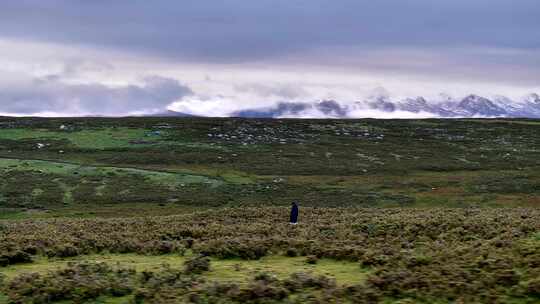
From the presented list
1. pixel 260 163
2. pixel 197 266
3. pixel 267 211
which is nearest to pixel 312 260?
pixel 197 266

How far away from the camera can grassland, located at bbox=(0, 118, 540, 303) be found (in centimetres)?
1391

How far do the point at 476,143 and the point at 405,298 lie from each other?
101904 millimetres

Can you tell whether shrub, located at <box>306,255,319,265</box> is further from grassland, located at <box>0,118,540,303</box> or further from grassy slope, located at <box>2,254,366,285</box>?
grassland, located at <box>0,118,540,303</box>

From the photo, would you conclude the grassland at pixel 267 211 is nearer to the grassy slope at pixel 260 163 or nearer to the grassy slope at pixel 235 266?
the grassy slope at pixel 235 266

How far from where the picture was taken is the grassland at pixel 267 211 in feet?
45.6

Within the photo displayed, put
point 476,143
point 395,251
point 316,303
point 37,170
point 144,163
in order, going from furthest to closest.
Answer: point 476,143 < point 144,163 < point 37,170 < point 395,251 < point 316,303

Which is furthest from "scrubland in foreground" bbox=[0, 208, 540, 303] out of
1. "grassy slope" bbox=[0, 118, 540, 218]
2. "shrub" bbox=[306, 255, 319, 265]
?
"grassy slope" bbox=[0, 118, 540, 218]

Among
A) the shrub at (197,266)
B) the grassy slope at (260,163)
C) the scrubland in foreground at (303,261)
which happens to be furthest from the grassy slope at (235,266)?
the grassy slope at (260,163)

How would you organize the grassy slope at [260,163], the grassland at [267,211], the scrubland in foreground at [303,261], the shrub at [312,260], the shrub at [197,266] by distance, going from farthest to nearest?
the grassy slope at [260,163]
the shrub at [312,260]
the shrub at [197,266]
the grassland at [267,211]
the scrubland in foreground at [303,261]

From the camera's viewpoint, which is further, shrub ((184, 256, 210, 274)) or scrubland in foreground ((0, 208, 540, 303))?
shrub ((184, 256, 210, 274))

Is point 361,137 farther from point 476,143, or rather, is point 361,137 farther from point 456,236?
point 456,236

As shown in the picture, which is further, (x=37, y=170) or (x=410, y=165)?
(x=410, y=165)

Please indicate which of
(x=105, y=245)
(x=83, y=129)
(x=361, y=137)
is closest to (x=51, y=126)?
(x=83, y=129)

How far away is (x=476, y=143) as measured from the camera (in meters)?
109
